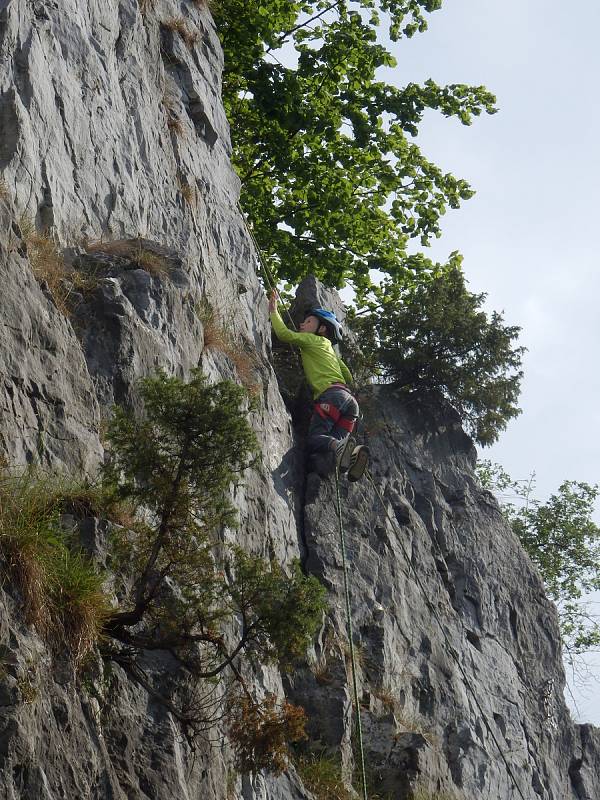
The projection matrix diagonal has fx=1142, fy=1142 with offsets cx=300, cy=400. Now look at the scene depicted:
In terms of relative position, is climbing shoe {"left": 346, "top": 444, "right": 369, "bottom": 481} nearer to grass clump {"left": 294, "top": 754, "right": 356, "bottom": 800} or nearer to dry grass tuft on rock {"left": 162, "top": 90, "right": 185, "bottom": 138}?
grass clump {"left": 294, "top": 754, "right": 356, "bottom": 800}

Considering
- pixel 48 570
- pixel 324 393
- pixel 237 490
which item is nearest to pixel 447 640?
pixel 324 393

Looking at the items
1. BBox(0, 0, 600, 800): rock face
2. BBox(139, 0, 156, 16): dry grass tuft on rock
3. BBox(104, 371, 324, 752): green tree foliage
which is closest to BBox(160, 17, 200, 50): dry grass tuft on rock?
BBox(0, 0, 600, 800): rock face

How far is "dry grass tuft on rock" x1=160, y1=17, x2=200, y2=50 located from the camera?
630 inches

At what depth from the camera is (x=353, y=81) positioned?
2253 cm

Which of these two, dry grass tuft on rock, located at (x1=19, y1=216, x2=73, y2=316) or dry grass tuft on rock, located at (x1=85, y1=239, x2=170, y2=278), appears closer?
dry grass tuft on rock, located at (x1=19, y1=216, x2=73, y2=316)

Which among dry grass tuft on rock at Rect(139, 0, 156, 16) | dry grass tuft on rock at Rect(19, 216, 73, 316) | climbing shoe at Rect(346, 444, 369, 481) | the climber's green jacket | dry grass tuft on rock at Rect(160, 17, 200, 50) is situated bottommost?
climbing shoe at Rect(346, 444, 369, 481)

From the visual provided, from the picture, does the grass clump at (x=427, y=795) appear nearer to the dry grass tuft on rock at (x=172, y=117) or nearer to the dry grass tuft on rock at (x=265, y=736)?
the dry grass tuft on rock at (x=265, y=736)

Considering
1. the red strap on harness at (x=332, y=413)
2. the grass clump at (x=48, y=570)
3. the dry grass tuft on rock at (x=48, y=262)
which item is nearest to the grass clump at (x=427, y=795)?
the red strap on harness at (x=332, y=413)

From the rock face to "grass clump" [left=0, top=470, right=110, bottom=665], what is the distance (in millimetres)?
153

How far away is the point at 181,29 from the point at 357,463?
6.79m

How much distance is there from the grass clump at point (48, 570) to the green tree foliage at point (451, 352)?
11045 mm

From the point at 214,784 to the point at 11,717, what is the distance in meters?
2.63

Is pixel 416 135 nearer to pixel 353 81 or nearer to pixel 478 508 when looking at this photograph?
pixel 353 81

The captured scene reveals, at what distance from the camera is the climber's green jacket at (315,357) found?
15742mm
